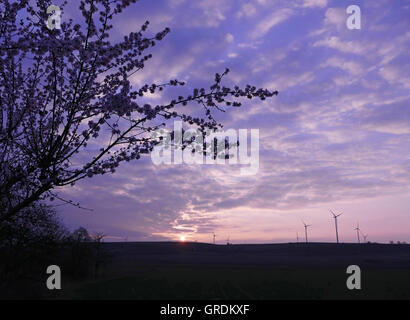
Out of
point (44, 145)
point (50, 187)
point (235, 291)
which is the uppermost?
point (44, 145)

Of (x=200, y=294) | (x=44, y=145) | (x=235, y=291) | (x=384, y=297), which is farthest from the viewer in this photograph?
(x=235, y=291)

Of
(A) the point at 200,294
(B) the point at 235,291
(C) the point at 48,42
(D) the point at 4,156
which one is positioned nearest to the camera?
(C) the point at 48,42

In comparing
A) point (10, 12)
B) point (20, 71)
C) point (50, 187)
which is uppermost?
point (10, 12)

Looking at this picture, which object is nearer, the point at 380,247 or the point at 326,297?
the point at 326,297

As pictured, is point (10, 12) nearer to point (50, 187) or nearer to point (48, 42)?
point (48, 42)

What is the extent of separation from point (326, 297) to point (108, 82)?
31.7m

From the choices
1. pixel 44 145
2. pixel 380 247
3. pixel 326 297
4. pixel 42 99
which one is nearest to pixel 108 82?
pixel 42 99

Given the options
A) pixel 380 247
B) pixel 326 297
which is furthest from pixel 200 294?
pixel 380 247

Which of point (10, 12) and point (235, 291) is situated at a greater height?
point (10, 12)

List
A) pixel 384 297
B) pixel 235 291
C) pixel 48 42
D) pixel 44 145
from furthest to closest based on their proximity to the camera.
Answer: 1. pixel 235 291
2. pixel 384 297
3. pixel 44 145
4. pixel 48 42

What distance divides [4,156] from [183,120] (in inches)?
183

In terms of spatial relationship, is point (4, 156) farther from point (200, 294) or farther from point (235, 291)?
point (235, 291)

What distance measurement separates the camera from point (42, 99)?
8.98 metres

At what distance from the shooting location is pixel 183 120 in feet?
29.4
